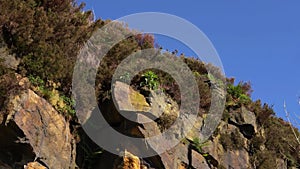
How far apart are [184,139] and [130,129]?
216cm

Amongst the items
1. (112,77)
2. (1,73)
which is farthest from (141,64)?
(1,73)

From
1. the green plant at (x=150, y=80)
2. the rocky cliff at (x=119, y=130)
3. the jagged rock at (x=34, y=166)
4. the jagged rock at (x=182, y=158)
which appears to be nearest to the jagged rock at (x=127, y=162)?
the rocky cliff at (x=119, y=130)

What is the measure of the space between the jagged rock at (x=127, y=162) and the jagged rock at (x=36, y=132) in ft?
3.62

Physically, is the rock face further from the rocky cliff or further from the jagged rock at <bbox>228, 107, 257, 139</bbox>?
the jagged rock at <bbox>228, 107, 257, 139</bbox>

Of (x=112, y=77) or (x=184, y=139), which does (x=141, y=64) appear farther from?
(x=184, y=139)

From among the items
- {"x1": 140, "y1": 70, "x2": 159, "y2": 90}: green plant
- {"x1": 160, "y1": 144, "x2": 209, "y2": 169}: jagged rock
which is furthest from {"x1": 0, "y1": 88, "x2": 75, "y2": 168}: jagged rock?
{"x1": 140, "y1": 70, "x2": 159, "y2": 90}: green plant

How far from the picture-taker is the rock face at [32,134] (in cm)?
929

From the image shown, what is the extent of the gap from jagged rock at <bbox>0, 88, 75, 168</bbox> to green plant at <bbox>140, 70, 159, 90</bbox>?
10.1 feet

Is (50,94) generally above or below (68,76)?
below

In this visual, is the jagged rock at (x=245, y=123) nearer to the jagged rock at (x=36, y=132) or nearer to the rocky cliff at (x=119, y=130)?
the rocky cliff at (x=119, y=130)

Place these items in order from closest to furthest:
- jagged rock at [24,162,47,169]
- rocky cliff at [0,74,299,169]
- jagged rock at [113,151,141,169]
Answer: jagged rock at [24,162,47,169] → rocky cliff at [0,74,299,169] → jagged rock at [113,151,141,169]

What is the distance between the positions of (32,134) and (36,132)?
0.50ft

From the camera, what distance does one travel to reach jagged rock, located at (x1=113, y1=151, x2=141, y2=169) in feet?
35.5

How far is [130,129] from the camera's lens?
11312mm
